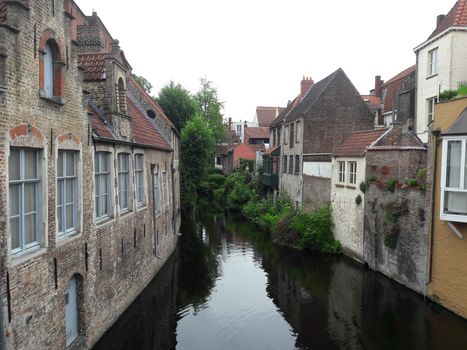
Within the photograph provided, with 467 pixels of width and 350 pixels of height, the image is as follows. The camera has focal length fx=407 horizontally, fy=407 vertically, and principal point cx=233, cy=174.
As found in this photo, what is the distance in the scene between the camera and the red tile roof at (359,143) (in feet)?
59.4

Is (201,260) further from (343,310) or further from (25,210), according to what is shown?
(25,210)

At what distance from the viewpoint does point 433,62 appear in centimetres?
2033

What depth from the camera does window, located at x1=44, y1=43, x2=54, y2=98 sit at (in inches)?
309

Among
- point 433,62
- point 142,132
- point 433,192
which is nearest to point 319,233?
point 433,192

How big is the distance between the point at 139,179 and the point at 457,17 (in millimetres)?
15929

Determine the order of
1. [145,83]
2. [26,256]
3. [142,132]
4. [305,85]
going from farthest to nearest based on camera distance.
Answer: [145,83] < [305,85] < [142,132] < [26,256]

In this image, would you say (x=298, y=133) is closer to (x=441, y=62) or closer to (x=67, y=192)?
(x=441, y=62)

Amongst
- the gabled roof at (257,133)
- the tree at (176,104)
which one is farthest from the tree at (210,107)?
the tree at (176,104)

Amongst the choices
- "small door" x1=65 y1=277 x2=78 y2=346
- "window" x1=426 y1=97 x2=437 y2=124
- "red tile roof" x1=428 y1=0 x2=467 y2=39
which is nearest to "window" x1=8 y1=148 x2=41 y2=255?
"small door" x1=65 y1=277 x2=78 y2=346

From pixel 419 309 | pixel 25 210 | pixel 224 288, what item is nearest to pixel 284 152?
pixel 224 288

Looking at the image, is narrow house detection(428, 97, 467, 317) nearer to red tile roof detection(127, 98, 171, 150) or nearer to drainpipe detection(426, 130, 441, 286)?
drainpipe detection(426, 130, 441, 286)

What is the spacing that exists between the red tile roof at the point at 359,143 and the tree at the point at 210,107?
35.3 metres

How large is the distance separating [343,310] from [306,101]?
64.5 feet

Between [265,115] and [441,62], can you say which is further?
[265,115]
